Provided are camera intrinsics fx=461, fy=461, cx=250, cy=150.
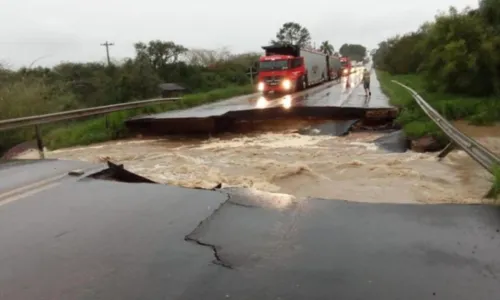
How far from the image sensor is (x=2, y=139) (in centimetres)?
1455

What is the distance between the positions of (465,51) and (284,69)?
1572 cm

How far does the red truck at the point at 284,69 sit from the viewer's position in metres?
32.7

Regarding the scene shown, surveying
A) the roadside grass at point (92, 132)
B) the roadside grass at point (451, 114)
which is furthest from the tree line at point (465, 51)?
the roadside grass at point (92, 132)

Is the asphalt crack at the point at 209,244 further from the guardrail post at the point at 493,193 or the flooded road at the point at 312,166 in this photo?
the guardrail post at the point at 493,193

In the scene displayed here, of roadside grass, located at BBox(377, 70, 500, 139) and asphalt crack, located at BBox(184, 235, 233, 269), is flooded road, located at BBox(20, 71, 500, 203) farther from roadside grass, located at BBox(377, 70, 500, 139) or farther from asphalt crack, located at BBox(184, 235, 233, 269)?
asphalt crack, located at BBox(184, 235, 233, 269)

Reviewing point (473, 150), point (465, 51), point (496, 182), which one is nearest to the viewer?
point (496, 182)

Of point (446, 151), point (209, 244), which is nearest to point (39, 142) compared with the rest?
point (209, 244)

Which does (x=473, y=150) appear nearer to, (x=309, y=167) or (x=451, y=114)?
(x=309, y=167)

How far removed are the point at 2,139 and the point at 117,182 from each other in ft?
34.6

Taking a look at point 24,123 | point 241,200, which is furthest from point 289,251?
point 24,123

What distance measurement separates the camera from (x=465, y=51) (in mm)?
18422

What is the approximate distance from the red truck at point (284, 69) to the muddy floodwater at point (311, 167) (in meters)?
18.7

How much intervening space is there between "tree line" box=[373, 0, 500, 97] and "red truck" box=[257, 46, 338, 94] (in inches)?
486

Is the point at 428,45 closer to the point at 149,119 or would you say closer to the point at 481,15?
the point at 481,15
